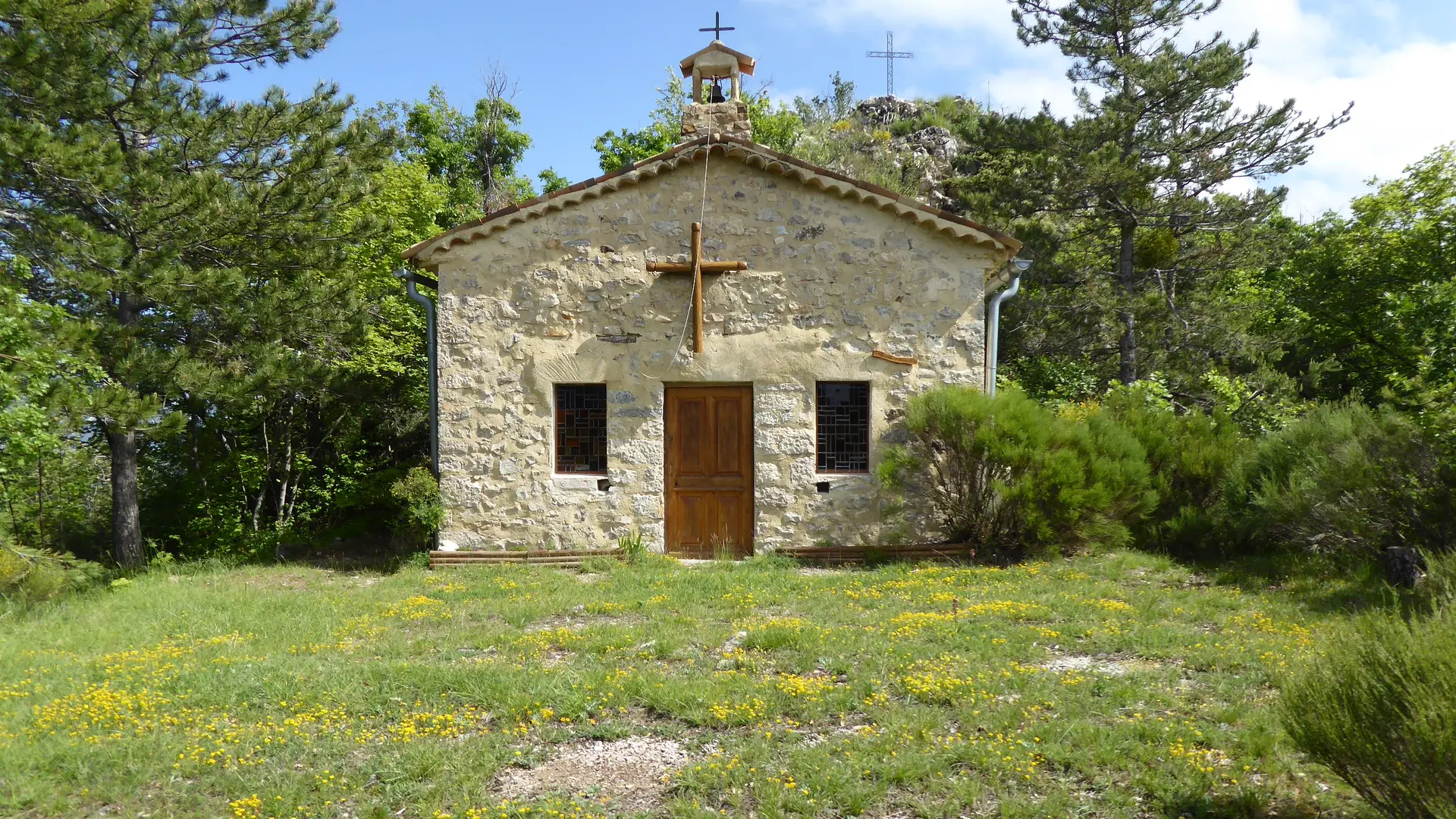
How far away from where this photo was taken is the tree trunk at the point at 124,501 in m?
12.0

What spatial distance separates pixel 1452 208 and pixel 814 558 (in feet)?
47.2

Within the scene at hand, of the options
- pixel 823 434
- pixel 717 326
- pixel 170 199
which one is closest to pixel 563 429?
pixel 717 326

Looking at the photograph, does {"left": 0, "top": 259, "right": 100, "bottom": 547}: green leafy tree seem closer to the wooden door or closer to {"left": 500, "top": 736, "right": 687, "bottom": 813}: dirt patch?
the wooden door

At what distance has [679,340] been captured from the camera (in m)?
11.0

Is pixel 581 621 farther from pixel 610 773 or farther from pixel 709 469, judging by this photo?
pixel 709 469

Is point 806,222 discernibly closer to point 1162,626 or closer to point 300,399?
point 1162,626

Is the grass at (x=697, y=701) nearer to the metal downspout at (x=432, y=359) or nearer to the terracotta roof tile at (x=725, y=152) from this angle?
the metal downspout at (x=432, y=359)

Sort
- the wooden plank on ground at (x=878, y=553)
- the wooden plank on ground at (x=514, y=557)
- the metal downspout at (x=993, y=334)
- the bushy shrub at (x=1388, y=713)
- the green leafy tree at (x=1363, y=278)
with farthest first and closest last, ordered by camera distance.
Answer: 1. the green leafy tree at (x=1363, y=278)
2. the metal downspout at (x=993, y=334)
3. the wooden plank on ground at (x=514, y=557)
4. the wooden plank on ground at (x=878, y=553)
5. the bushy shrub at (x=1388, y=713)

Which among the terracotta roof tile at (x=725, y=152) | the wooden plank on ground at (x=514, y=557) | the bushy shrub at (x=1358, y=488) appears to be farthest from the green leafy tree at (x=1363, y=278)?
the wooden plank on ground at (x=514, y=557)

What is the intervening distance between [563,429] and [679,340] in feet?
5.90

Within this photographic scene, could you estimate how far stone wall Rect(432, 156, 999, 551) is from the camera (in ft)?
36.2

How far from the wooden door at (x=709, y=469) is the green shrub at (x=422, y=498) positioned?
9.03 ft

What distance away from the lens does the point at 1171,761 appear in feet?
15.3

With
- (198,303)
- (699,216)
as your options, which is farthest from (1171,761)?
(198,303)
